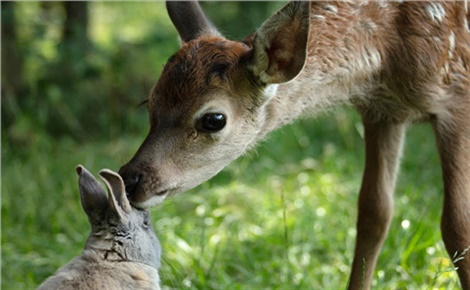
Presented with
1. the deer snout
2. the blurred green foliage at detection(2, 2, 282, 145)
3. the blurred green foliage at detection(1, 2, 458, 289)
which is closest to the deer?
the deer snout

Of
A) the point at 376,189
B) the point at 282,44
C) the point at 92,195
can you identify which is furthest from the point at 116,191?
the point at 376,189

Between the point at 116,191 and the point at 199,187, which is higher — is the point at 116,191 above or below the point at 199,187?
above

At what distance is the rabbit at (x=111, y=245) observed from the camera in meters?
3.84

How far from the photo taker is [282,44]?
4395mm

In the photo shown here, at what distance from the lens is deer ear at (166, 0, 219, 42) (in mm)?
5012

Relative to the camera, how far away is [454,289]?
5.13 metres

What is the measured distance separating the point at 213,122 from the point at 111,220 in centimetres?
76

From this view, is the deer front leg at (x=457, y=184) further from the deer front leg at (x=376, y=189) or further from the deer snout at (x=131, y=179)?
the deer snout at (x=131, y=179)

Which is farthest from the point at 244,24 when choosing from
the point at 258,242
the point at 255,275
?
the point at 255,275

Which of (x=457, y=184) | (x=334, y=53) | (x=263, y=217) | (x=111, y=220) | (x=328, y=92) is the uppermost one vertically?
(x=111, y=220)

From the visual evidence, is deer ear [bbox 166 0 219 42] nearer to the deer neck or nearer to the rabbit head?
the deer neck

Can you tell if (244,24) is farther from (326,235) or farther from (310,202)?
(326,235)

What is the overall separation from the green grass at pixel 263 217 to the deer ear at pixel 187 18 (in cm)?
77

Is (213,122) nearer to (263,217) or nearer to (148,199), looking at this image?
(148,199)
